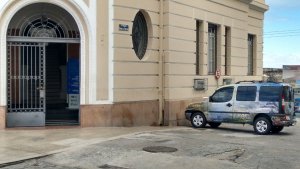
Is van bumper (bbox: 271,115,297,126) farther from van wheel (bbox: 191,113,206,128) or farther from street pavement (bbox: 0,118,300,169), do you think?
van wheel (bbox: 191,113,206,128)

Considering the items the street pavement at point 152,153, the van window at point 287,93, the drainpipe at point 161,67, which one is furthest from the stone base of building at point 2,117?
the van window at point 287,93

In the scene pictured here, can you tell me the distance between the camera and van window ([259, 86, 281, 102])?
47.1 feet

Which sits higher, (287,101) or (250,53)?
(250,53)

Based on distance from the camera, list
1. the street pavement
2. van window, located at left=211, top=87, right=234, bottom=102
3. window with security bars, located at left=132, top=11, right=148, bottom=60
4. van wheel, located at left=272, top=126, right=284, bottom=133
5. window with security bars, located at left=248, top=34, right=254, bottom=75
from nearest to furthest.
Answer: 1. the street pavement
2. van wheel, located at left=272, top=126, right=284, bottom=133
3. van window, located at left=211, top=87, right=234, bottom=102
4. window with security bars, located at left=132, top=11, right=148, bottom=60
5. window with security bars, located at left=248, top=34, right=254, bottom=75

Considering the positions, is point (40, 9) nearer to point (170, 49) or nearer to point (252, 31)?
point (170, 49)

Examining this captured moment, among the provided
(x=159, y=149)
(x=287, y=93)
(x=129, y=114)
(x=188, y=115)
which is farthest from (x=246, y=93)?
(x=159, y=149)

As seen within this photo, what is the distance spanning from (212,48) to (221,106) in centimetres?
599

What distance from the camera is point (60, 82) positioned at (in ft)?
55.9

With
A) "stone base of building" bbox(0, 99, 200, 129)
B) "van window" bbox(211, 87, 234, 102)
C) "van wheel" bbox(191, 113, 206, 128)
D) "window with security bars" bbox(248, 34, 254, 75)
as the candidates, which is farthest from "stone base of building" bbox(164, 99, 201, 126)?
"window with security bars" bbox(248, 34, 254, 75)

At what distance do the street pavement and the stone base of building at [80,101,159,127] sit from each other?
0.84m

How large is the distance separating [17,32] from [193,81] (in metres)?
7.50

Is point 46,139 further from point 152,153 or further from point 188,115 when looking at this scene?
point 188,115

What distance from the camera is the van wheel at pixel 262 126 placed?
48.0 feet

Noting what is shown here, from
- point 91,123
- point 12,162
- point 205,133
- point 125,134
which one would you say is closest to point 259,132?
point 205,133
